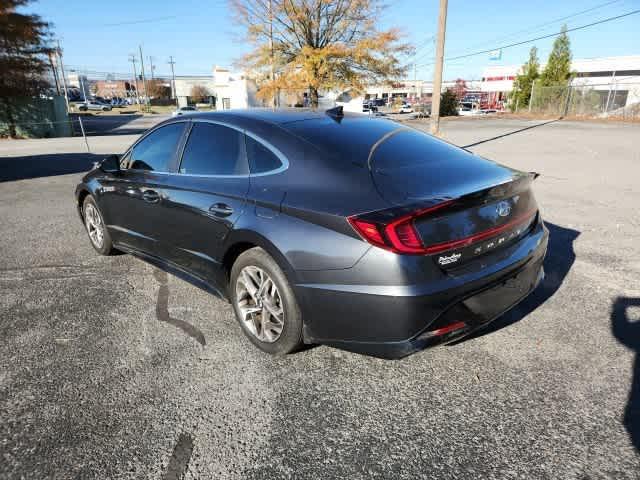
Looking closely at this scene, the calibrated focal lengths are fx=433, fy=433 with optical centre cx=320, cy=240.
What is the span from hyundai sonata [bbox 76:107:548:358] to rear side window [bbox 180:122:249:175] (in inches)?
0.5

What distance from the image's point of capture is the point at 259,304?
2930 millimetres

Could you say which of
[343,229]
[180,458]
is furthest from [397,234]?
[180,458]

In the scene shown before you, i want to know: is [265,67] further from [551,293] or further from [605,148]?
[551,293]

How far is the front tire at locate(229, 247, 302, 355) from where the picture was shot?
2668mm

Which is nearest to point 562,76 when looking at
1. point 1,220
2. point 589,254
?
point 589,254

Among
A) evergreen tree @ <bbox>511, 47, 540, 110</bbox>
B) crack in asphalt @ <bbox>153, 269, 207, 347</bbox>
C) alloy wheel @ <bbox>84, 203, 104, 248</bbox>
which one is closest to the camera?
crack in asphalt @ <bbox>153, 269, 207, 347</bbox>

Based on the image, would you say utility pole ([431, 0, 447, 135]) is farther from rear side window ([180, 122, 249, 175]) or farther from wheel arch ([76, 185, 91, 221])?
rear side window ([180, 122, 249, 175])

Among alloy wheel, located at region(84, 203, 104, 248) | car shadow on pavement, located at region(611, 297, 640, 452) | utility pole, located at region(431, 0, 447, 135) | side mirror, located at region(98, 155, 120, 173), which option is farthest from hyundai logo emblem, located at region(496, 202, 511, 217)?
utility pole, located at region(431, 0, 447, 135)

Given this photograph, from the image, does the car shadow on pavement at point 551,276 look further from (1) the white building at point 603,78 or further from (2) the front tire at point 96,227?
(1) the white building at point 603,78

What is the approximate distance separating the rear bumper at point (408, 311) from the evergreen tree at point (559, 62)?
4113 centimetres

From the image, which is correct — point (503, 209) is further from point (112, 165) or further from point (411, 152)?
point (112, 165)

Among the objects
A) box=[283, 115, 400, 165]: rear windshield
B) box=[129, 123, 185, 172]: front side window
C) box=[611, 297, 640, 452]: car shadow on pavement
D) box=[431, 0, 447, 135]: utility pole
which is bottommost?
box=[611, 297, 640, 452]: car shadow on pavement

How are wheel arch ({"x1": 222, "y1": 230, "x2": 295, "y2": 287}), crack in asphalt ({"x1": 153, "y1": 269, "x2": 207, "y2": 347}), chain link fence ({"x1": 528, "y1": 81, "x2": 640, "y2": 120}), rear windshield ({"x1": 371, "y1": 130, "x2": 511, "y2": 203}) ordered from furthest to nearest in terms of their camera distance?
chain link fence ({"x1": 528, "y1": 81, "x2": 640, "y2": 120}), crack in asphalt ({"x1": 153, "y1": 269, "x2": 207, "y2": 347}), wheel arch ({"x1": 222, "y1": 230, "x2": 295, "y2": 287}), rear windshield ({"x1": 371, "y1": 130, "x2": 511, "y2": 203})

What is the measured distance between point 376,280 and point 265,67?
2518 centimetres
